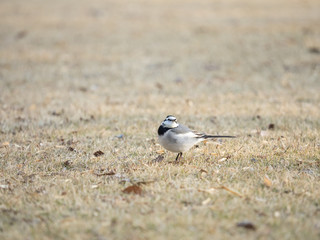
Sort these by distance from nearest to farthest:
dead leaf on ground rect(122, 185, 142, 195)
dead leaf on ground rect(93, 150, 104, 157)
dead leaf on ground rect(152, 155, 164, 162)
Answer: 1. dead leaf on ground rect(122, 185, 142, 195)
2. dead leaf on ground rect(152, 155, 164, 162)
3. dead leaf on ground rect(93, 150, 104, 157)

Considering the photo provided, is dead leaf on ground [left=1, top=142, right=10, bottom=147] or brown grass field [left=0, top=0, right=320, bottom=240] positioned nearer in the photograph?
brown grass field [left=0, top=0, right=320, bottom=240]

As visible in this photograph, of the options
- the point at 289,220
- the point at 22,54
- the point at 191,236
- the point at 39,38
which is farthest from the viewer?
the point at 39,38

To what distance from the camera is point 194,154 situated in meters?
5.59

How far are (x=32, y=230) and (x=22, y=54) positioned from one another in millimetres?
12212

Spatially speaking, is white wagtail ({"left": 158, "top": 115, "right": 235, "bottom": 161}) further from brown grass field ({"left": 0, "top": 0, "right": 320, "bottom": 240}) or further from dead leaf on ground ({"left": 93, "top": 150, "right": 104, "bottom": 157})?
dead leaf on ground ({"left": 93, "top": 150, "right": 104, "bottom": 157})

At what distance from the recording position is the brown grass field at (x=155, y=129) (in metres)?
3.58

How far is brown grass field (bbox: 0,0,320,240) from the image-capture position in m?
3.58

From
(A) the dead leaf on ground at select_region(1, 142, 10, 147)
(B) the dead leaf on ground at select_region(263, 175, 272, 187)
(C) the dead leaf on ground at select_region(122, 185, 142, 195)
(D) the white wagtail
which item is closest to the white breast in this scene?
(D) the white wagtail

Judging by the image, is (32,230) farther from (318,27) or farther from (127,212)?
(318,27)

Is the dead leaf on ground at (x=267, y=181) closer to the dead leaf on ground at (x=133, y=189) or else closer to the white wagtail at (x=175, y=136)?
the white wagtail at (x=175, y=136)

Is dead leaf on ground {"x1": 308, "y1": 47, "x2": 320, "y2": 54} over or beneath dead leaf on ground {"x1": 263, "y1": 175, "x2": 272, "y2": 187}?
over

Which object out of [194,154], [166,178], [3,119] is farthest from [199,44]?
[166,178]

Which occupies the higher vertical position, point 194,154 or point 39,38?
point 39,38

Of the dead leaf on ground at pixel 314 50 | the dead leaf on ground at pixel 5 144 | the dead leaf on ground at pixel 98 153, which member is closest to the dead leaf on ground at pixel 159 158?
the dead leaf on ground at pixel 98 153
